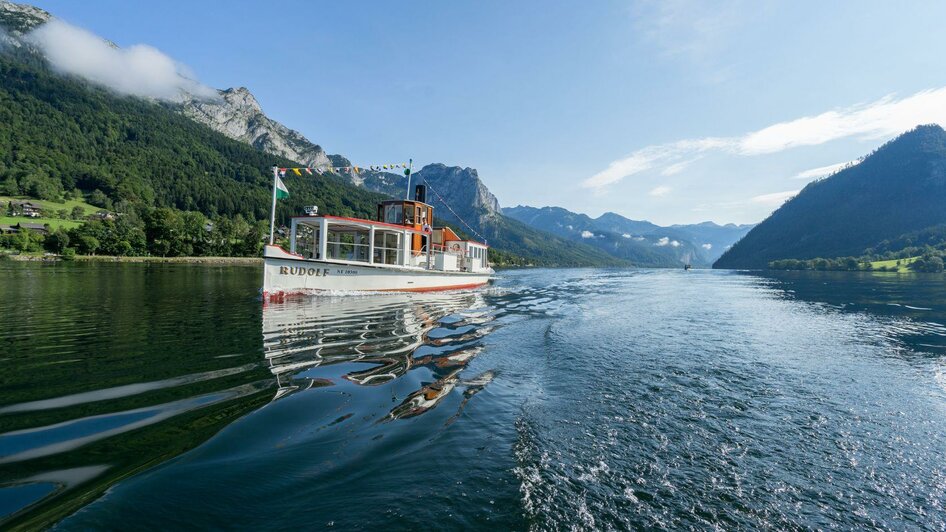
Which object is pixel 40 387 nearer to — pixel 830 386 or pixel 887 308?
pixel 830 386

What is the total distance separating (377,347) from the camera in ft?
41.7

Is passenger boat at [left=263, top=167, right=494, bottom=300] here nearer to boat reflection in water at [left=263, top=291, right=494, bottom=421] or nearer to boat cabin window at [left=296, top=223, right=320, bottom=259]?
boat cabin window at [left=296, top=223, right=320, bottom=259]

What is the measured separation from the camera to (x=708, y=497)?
4.82m

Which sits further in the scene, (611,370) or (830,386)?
(611,370)

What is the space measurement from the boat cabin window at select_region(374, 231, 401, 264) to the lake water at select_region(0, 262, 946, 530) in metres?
18.6

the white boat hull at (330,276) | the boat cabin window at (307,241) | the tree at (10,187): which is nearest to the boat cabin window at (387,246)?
the white boat hull at (330,276)

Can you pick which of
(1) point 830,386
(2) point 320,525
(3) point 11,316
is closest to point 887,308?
(1) point 830,386

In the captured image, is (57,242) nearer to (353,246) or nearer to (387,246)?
(353,246)

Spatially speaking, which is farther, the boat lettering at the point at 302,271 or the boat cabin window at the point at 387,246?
the boat cabin window at the point at 387,246

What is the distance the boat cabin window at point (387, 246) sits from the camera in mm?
32750

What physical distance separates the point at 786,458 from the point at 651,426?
73.2 inches

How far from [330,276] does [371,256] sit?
11.8ft

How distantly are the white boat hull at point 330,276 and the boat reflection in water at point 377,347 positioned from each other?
3195 mm

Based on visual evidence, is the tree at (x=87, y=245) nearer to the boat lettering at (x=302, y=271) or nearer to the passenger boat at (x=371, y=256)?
the passenger boat at (x=371, y=256)
